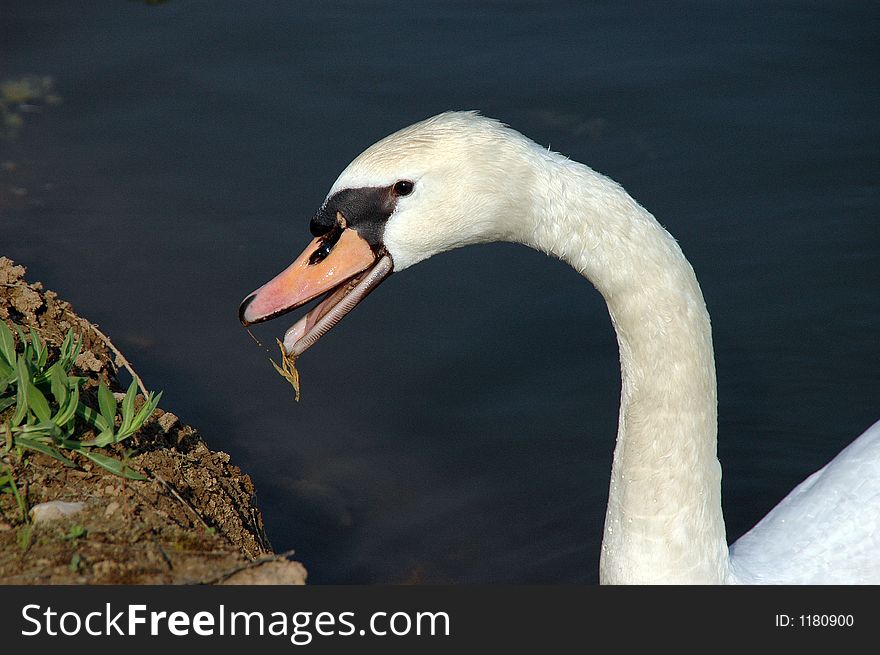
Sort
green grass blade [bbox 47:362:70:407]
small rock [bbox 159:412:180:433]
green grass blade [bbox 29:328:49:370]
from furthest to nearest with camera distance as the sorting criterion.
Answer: small rock [bbox 159:412:180:433] < green grass blade [bbox 29:328:49:370] < green grass blade [bbox 47:362:70:407]

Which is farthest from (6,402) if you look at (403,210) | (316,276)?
(403,210)

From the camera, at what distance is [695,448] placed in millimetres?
3953

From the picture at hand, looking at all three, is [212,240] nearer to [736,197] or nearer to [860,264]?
[736,197]

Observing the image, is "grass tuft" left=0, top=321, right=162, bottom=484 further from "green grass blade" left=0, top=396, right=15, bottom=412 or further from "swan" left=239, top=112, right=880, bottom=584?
"swan" left=239, top=112, right=880, bottom=584

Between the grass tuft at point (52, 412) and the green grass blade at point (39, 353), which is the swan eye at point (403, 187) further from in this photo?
the green grass blade at point (39, 353)

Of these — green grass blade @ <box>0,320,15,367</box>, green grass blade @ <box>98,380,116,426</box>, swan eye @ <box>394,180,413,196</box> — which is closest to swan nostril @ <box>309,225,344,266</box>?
swan eye @ <box>394,180,413,196</box>

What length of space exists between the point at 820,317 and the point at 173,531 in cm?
453

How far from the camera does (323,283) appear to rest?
376 centimetres

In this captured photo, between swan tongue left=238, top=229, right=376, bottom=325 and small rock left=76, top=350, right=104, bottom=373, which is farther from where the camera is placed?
small rock left=76, top=350, right=104, bottom=373

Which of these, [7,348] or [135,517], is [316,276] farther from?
[7,348]

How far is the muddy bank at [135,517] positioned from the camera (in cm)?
344

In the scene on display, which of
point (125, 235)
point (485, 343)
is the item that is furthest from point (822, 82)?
point (125, 235)

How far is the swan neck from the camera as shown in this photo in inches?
140

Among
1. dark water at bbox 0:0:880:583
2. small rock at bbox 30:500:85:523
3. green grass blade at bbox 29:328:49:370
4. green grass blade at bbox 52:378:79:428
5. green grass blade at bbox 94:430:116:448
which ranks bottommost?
dark water at bbox 0:0:880:583
